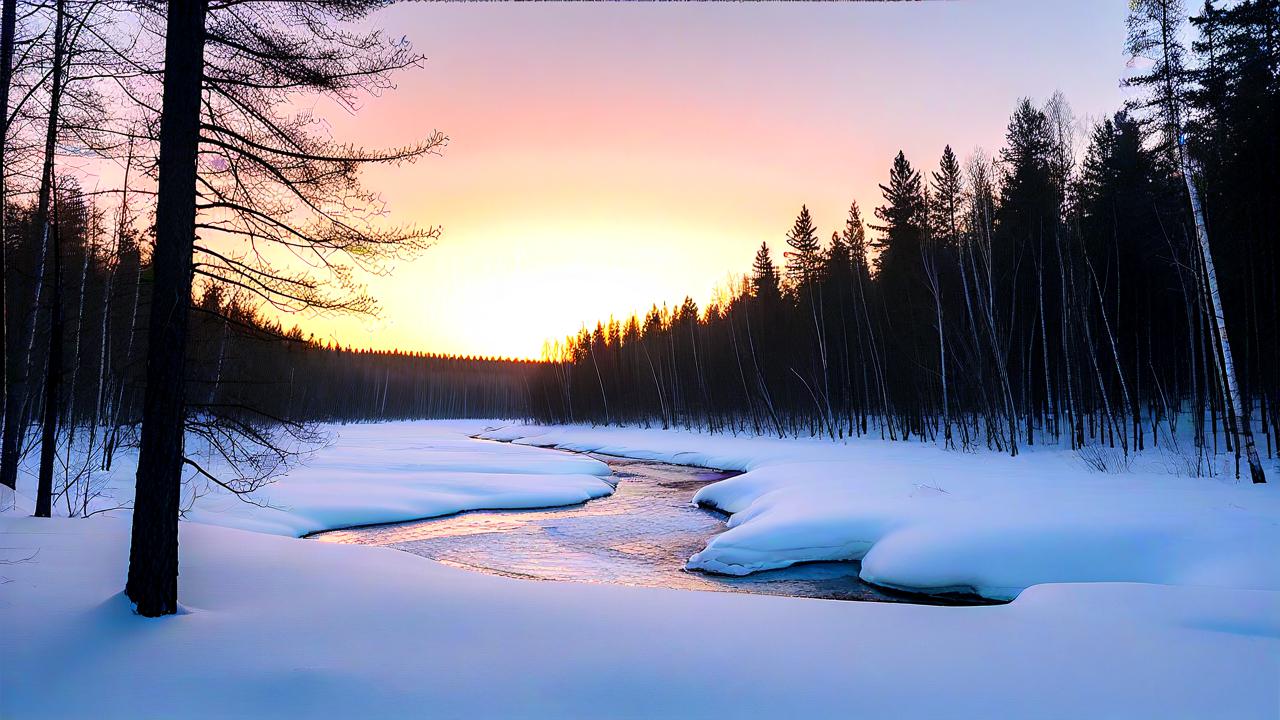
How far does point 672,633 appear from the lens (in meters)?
4.50

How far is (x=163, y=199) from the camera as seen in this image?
4578 mm

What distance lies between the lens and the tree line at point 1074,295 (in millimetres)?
13016

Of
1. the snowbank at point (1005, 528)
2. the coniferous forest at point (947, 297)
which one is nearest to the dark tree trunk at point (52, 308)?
the coniferous forest at point (947, 297)

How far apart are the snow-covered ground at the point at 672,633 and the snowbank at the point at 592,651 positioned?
20 millimetres

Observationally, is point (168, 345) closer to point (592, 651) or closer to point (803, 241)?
point (592, 651)

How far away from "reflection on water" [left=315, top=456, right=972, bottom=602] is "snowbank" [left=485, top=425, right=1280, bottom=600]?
515mm

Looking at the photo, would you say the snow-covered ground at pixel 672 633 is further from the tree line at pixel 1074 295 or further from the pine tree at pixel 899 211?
the pine tree at pixel 899 211

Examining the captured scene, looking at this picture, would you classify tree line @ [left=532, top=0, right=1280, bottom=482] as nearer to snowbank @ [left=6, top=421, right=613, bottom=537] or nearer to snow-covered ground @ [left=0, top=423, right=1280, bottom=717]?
snow-covered ground @ [left=0, top=423, right=1280, bottom=717]

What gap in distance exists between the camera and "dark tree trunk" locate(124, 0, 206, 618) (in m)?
4.45

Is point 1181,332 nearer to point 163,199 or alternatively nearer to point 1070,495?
point 1070,495

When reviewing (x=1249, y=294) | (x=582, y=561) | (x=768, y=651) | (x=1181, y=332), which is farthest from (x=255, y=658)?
(x=1181, y=332)

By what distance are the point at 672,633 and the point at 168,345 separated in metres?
4.45

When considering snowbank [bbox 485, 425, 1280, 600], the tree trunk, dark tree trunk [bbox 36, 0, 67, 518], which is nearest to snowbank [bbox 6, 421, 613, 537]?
dark tree trunk [bbox 36, 0, 67, 518]

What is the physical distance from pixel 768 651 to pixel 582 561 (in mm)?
5081
